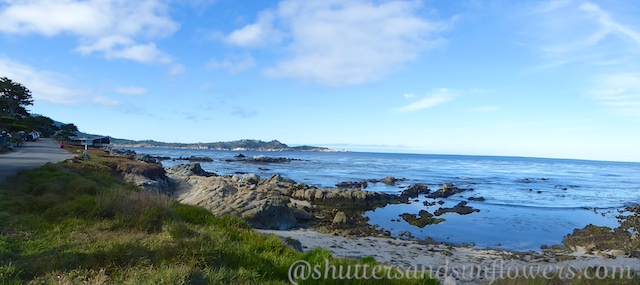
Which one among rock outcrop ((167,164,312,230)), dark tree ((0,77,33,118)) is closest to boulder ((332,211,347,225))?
rock outcrop ((167,164,312,230))

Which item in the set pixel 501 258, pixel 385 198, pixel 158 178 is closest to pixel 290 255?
pixel 501 258

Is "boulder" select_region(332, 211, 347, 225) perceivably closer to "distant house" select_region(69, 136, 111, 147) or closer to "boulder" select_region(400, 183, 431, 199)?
"boulder" select_region(400, 183, 431, 199)

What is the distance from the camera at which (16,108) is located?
56094 mm

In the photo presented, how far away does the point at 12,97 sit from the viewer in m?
52.7

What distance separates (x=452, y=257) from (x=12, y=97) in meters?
63.2

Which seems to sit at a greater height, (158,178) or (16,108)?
(16,108)

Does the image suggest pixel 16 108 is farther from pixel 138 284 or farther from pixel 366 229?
pixel 138 284

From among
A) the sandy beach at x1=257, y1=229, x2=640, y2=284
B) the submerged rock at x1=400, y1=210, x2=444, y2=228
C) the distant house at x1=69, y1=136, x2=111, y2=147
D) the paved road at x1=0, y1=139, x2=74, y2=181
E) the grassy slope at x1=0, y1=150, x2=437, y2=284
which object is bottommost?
the submerged rock at x1=400, y1=210, x2=444, y2=228

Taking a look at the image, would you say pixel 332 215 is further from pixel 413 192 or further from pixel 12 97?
pixel 12 97

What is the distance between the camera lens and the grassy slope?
514cm

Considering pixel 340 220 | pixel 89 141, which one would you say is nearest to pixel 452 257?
pixel 340 220

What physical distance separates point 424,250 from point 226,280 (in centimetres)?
1071

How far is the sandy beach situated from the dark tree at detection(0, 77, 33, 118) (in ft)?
178

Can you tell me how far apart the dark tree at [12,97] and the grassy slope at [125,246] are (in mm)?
52210
